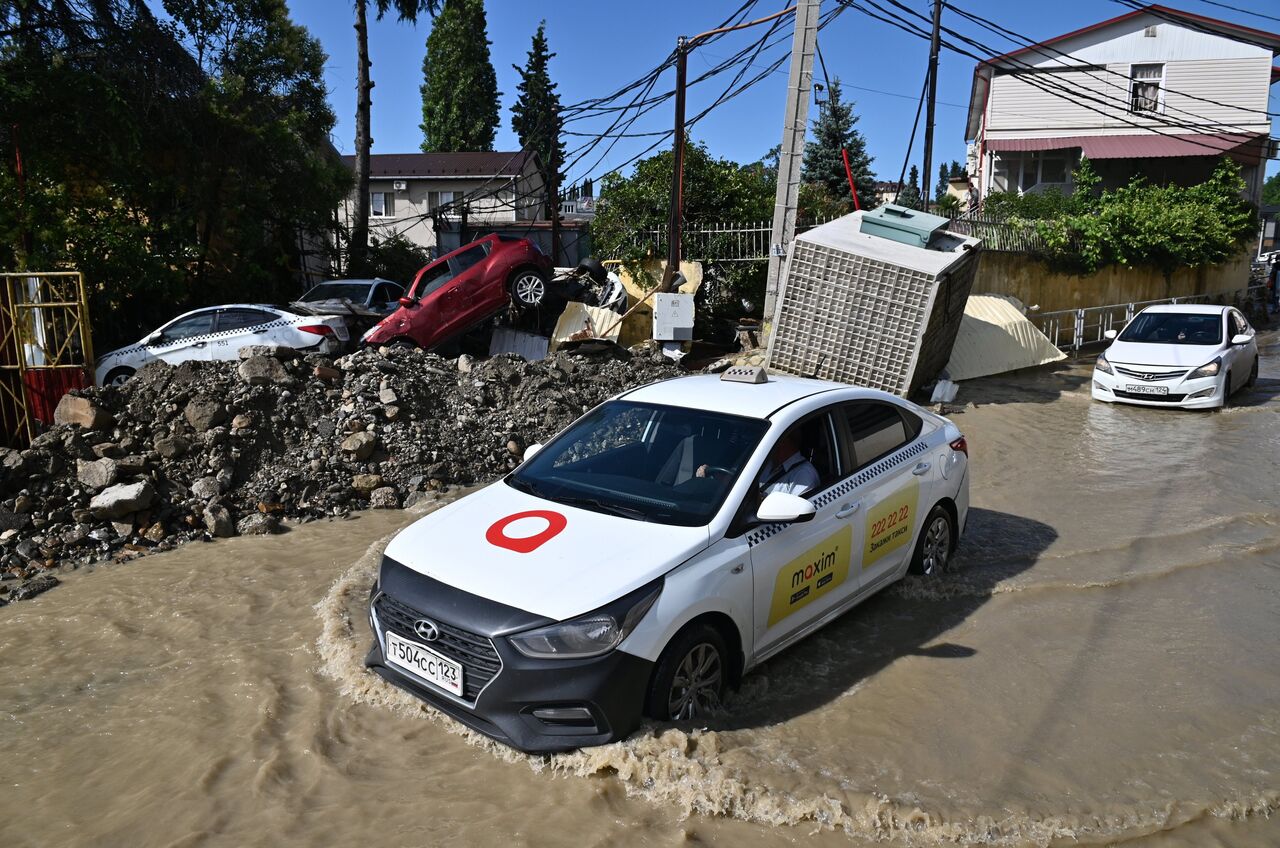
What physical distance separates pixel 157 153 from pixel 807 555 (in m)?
15.9

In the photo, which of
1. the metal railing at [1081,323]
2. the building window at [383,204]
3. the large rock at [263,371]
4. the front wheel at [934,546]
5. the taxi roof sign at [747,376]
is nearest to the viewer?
the taxi roof sign at [747,376]

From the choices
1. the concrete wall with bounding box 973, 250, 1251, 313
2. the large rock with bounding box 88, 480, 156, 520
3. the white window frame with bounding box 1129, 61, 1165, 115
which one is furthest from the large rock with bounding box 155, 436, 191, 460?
the white window frame with bounding box 1129, 61, 1165, 115

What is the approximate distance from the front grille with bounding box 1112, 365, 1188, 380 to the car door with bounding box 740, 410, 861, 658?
1031 centimetres

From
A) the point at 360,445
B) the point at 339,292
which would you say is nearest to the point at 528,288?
the point at 339,292

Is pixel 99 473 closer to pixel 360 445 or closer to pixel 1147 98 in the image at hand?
pixel 360 445

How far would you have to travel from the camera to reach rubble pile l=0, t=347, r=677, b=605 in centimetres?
831

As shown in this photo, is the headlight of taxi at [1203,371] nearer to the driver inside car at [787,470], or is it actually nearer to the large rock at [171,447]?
the driver inside car at [787,470]

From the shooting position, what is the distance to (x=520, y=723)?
3.97 meters

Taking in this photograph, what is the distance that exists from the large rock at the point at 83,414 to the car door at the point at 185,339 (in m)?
3.86

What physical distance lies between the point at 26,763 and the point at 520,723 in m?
2.59

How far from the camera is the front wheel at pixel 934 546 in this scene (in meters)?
6.19

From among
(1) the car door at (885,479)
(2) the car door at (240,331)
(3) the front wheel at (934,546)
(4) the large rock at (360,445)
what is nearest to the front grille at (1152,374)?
(3) the front wheel at (934,546)

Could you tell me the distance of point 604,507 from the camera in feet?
15.4

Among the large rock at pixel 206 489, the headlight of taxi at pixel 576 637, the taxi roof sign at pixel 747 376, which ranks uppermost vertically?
the taxi roof sign at pixel 747 376
